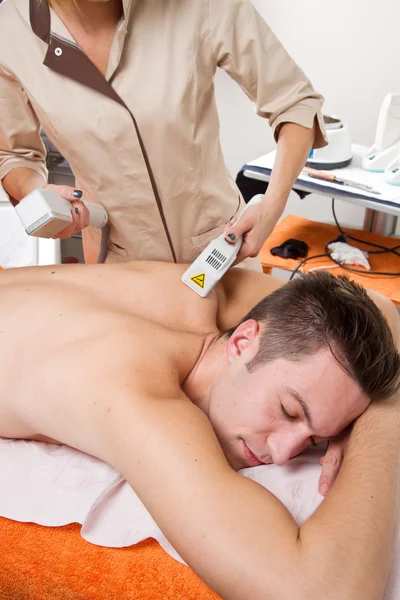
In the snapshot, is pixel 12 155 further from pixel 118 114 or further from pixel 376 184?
pixel 376 184

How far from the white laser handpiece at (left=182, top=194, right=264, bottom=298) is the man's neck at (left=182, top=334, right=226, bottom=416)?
0.55 ft

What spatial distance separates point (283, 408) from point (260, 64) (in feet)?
2.71

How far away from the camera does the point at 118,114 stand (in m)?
1.42

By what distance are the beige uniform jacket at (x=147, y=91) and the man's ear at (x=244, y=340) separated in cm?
46

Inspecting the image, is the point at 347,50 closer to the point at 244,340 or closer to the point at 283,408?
the point at 244,340

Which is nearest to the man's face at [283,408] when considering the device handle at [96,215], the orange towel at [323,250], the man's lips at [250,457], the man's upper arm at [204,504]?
the man's lips at [250,457]

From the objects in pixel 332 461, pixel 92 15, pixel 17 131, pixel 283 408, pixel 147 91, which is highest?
pixel 92 15

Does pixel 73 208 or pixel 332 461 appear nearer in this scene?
pixel 332 461

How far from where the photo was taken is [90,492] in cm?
118

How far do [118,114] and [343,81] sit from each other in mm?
1801

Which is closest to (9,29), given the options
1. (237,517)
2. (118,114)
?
(118,114)

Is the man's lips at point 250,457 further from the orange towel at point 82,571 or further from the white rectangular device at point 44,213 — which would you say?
the white rectangular device at point 44,213

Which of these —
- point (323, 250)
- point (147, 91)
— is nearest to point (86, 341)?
point (147, 91)

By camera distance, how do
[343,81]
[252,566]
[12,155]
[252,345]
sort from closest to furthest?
[252,566], [252,345], [12,155], [343,81]
